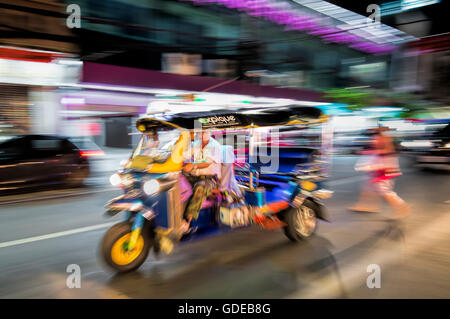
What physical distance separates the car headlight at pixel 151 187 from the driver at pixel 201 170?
447 mm

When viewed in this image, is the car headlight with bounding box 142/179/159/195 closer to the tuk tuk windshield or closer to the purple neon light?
the tuk tuk windshield

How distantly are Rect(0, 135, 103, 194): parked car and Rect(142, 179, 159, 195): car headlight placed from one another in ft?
18.0

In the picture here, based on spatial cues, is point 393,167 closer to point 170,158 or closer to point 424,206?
point 424,206

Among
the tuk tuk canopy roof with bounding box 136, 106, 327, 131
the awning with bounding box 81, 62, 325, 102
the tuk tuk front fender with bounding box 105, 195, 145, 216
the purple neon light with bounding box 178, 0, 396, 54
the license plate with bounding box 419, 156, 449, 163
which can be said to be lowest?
the license plate with bounding box 419, 156, 449, 163

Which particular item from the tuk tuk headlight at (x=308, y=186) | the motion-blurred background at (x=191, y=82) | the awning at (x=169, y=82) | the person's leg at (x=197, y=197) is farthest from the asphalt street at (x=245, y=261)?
the awning at (x=169, y=82)

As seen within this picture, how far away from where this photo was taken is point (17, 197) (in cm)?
784

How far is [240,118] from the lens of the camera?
4.48 meters

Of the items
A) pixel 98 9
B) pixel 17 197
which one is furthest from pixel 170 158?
pixel 98 9

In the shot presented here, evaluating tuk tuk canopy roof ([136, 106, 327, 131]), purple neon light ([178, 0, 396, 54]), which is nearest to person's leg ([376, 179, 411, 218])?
tuk tuk canopy roof ([136, 106, 327, 131])

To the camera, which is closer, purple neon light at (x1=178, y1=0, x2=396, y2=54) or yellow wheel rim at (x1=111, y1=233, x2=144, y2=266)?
yellow wheel rim at (x1=111, y1=233, x2=144, y2=266)

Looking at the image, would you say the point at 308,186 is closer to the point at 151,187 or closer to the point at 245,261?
the point at 245,261

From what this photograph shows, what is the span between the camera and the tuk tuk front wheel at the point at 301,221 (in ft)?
16.7

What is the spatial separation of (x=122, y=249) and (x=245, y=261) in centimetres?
151

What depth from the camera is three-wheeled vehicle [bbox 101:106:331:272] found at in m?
3.97
